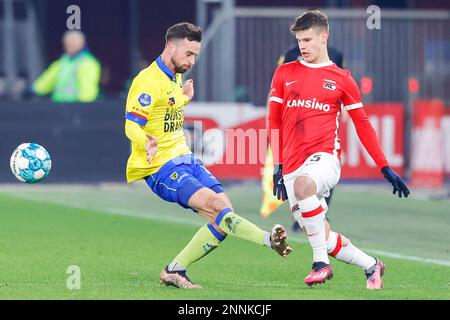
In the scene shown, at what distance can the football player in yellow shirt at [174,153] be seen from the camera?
957 centimetres

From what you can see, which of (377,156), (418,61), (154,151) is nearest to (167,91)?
(154,151)

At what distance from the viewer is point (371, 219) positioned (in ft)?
53.3

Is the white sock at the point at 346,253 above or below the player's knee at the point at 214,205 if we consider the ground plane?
below

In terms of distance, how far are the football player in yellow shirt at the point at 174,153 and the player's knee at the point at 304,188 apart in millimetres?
481

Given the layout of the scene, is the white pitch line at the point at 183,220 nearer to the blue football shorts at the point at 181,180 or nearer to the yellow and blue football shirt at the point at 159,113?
the blue football shorts at the point at 181,180

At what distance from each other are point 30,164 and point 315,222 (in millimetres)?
2653

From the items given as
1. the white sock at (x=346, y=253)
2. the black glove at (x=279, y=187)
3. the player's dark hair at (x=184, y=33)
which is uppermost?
the player's dark hair at (x=184, y=33)

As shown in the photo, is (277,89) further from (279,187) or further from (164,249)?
(164,249)

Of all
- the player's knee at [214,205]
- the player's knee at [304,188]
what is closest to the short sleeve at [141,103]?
the player's knee at [214,205]

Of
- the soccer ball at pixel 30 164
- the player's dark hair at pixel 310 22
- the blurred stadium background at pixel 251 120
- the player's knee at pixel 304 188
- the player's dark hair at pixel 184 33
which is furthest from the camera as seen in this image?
the blurred stadium background at pixel 251 120

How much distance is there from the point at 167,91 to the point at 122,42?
1804 centimetres

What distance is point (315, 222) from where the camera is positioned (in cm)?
959

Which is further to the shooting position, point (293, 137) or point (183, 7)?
point (183, 7)
